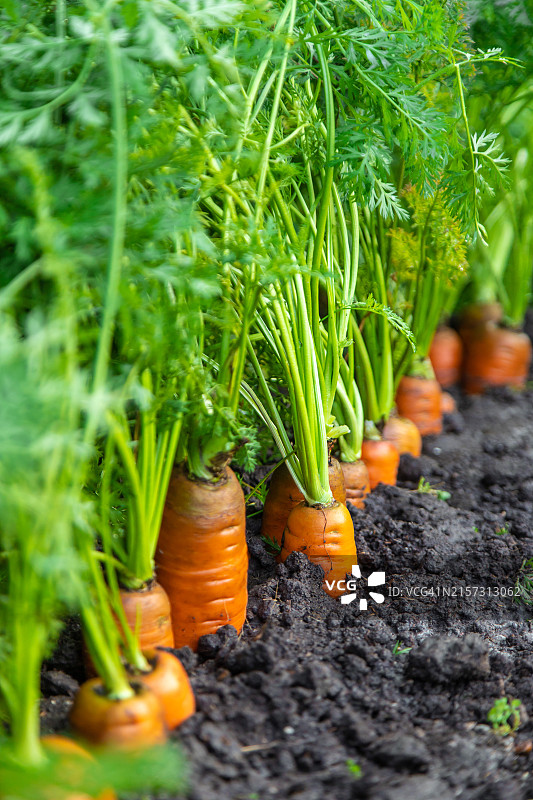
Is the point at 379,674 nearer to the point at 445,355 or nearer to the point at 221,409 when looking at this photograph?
the point at 221,409

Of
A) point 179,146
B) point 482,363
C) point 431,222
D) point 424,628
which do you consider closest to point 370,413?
point 431,222

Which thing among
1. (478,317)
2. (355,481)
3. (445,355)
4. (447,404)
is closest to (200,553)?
(355,481)

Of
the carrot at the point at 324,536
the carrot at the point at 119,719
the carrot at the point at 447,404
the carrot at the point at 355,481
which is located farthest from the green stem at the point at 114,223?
the carrot at the point at 447,404

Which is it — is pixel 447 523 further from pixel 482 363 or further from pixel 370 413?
pixel 482 363

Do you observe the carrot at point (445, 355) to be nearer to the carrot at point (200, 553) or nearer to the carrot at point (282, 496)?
the carrot at point (282, 496)

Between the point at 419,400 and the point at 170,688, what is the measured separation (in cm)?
210

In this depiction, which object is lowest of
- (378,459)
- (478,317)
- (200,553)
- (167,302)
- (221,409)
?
(478,317)

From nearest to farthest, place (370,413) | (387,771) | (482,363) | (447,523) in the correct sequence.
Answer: (387,771) → (447,523) → (370,413) → (482,363)

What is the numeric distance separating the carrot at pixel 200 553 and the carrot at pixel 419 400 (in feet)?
5.06

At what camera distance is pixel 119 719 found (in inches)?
54.7

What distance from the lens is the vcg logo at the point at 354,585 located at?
212cm

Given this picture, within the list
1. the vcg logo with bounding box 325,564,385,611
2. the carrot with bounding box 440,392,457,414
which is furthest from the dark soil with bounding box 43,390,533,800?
the carrot with bounding box 440,392,457,414

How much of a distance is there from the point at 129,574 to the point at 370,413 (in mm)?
1464

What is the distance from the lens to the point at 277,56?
171 centimetres
